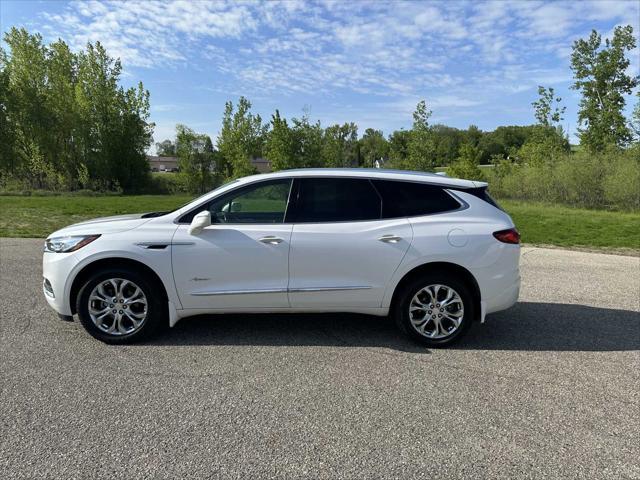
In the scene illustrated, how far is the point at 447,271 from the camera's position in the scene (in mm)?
4273

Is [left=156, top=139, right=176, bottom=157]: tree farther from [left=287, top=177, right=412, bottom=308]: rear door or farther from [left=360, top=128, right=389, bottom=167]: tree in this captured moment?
[left=287, top=177, right=412, bottom=308]: rear door

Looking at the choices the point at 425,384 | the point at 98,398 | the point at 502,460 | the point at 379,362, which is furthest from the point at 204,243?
the point at 502,460

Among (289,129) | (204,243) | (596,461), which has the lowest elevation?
(596,461)

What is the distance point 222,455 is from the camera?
2.59 meters

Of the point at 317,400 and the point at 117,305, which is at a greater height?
the point at 117,305

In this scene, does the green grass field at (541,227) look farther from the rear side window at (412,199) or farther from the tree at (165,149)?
the tree at (165,149)

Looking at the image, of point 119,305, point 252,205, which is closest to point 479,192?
point 252,205

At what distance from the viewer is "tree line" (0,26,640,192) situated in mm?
32938

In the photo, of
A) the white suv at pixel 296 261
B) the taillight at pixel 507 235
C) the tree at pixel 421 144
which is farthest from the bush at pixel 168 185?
the taillight at pixel 507 235

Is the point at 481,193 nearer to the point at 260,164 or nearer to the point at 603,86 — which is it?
the point at 603,86

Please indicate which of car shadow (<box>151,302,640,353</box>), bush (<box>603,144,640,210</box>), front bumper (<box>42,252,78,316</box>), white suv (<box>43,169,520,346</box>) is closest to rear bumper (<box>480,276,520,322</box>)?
white suv (<box>43,169,520,346</box>)

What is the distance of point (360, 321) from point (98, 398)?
110 inches

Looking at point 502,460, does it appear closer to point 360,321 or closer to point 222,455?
point 222,455

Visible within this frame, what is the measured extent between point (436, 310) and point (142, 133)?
4596 cm
